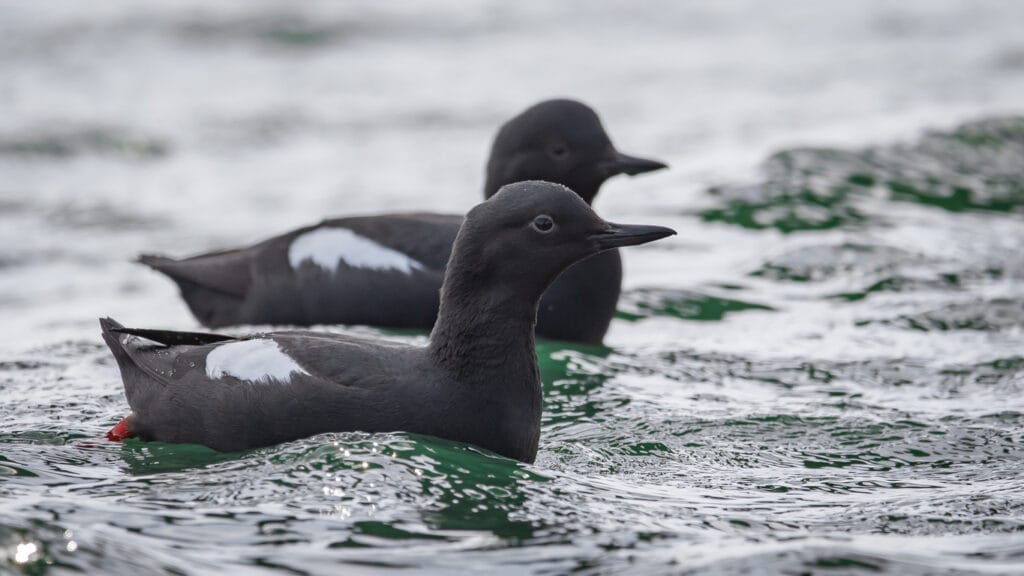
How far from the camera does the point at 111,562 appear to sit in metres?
4.85

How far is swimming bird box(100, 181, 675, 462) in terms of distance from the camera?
19.2 feet

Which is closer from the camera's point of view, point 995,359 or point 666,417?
point 666,417

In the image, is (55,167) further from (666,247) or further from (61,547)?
(61,547)

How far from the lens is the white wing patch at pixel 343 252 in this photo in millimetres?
8953

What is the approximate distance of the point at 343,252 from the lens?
9.12 meters

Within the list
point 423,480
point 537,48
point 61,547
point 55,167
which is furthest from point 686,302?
point 537,48

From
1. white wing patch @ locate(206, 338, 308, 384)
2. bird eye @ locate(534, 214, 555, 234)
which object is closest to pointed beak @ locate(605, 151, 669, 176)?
bird eye @ locate(534, 214, 555, 234)

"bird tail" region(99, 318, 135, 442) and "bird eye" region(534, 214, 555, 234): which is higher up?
"bird eye" region(534, 214, 555, 234)

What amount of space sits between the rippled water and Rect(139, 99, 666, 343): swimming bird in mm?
262

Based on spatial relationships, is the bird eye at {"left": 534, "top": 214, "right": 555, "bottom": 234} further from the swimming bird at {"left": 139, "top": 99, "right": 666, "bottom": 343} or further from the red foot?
the swimming bird at {"left": 139, "top": 99, "right": 666, "bottom": 343}

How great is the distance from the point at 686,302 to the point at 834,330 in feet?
3.93

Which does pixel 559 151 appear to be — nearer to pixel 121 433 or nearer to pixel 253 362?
pixel 253 362

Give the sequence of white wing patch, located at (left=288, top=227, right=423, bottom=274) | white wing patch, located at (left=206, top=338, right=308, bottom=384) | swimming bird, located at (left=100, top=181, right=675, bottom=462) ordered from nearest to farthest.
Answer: swimming bird, located at (left=100, top=181, right=675, bottom=462) < white wing patch, located at (left=206, top=338, right=308, bottom=384) < white wing patch, located at (left=288, top=227, right=423, bottom=274)

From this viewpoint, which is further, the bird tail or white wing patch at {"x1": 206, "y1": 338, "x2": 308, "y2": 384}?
the bird tail
